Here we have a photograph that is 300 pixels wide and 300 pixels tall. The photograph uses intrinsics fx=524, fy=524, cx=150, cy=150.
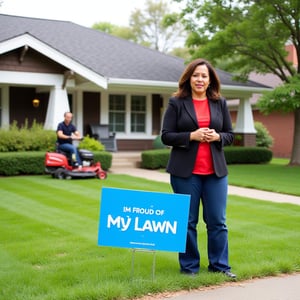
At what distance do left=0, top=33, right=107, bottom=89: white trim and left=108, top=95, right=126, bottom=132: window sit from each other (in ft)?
12.6

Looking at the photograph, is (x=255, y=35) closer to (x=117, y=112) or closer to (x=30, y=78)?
(x=117, y=112)

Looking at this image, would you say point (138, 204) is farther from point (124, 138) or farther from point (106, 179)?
point (124, 138)

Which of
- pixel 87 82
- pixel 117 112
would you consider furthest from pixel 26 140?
pixel 117 112

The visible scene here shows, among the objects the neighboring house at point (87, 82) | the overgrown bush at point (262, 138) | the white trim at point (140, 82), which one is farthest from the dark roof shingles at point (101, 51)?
the overgrown bush at point (262, 138)

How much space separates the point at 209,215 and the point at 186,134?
0.80 metres

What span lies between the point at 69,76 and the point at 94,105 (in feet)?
12.1

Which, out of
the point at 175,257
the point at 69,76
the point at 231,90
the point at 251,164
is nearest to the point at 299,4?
the point at 231,90

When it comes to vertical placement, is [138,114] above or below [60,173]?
above

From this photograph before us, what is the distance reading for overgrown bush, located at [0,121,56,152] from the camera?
14.7 m

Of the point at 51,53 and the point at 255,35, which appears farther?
the point at 255,35

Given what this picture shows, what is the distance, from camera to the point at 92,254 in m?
5.66

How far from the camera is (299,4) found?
1611 cm

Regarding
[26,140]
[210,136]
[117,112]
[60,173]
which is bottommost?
[60,173]

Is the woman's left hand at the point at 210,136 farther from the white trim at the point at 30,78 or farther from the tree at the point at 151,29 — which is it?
the tree at the point at 151,29
